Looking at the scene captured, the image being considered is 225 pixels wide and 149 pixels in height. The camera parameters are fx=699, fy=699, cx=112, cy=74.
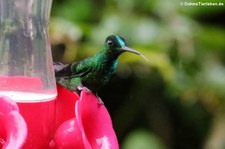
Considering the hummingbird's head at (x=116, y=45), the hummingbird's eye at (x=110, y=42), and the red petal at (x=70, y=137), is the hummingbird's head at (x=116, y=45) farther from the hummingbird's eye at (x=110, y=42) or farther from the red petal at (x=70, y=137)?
the red petal at (x=70, y=137)

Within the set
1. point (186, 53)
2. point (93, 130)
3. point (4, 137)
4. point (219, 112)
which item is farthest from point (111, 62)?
point (219, 112)

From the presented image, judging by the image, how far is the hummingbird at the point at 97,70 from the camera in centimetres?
163

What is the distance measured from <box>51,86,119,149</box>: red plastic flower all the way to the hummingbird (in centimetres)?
3

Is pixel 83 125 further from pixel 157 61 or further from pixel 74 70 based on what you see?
pixel 157 61

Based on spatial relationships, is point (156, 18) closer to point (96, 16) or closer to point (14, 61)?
point (96, 16)

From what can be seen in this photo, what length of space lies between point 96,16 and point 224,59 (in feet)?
2.29

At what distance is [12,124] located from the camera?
154cm

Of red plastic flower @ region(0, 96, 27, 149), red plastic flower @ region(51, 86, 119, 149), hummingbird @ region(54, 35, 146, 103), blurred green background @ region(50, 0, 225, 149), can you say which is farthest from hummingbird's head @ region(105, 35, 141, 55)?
blurred green background @ region(50, 0, 225, 149)

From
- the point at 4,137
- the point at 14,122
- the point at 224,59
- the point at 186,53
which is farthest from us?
the point at 224,59

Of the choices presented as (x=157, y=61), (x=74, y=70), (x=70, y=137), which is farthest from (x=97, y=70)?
(x=157, y=61)

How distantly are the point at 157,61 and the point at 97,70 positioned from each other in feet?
5.08

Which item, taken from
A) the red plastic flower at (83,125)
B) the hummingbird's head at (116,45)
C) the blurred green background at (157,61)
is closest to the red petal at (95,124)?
the red plastic flower at (83,125)

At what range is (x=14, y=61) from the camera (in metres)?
1.68

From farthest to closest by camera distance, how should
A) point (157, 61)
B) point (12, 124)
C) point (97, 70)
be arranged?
point (157, 61), point (97, 70), point (12, 124)
